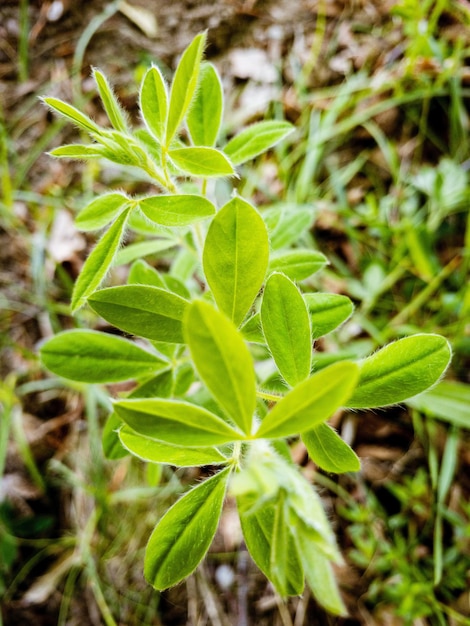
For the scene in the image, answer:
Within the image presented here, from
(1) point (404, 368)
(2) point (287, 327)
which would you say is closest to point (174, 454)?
(2) point (287, 327)

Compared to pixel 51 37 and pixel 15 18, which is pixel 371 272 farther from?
pixel 15 18

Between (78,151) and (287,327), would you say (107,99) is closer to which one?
(78,151)

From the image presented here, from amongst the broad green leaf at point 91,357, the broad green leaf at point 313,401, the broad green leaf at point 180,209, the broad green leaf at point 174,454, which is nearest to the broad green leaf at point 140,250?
the broad green leaf at point 91,357

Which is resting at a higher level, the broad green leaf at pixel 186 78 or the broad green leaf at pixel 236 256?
the broad green leaf at pixel 186 78

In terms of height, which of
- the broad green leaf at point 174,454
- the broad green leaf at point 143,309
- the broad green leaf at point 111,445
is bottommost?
the broad green leaf at point 111,445

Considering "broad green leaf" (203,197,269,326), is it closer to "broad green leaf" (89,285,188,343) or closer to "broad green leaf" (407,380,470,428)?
"broad green leaf" (89,285,188,343)

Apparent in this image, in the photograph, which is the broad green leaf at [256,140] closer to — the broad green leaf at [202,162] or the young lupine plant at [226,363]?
the young lupine plant at [226,363]
